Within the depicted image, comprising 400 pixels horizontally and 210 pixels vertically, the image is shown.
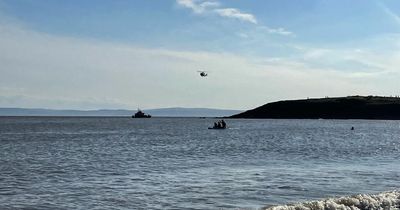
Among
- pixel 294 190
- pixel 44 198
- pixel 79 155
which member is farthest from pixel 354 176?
pixel 79 155

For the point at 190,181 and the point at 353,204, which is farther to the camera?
the point at 190,181

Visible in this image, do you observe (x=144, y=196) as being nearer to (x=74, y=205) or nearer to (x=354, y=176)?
(x=74, y=205)

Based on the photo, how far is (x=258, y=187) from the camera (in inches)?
1412

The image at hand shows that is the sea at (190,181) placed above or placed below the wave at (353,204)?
below

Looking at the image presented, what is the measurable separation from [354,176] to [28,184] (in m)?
22.6

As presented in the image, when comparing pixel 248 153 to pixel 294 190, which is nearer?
pixel 294 190

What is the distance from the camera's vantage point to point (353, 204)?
26156 millimetres

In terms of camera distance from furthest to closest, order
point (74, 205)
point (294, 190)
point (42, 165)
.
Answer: point (42, 165), point (294, 190), point (74, 205)

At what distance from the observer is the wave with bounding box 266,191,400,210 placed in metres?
25.3

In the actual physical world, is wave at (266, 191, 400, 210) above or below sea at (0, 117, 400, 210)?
above

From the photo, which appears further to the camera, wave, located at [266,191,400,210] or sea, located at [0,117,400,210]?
sea, located at [0,117,400,210]

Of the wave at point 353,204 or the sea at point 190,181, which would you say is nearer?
the wave at point 353,204

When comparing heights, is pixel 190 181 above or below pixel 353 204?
below

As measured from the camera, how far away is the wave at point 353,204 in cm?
2531
